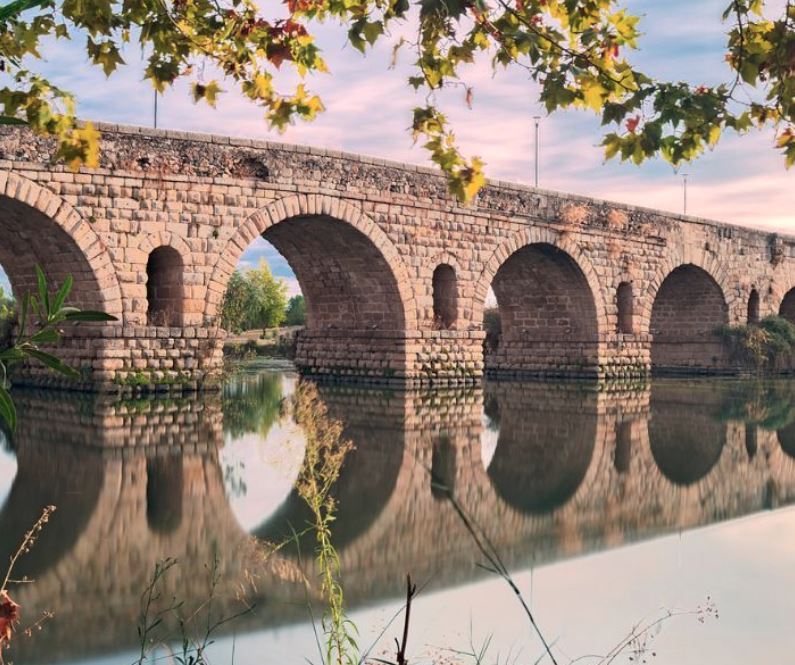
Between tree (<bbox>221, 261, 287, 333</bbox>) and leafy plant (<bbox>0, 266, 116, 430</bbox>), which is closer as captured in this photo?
leafy plant (<bbox>0, 266, 116, 430</bbox>)

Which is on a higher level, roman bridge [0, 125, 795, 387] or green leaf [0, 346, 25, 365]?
roman bridge [0, 125, 795, 387]

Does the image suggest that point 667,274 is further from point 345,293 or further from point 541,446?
point 541,446

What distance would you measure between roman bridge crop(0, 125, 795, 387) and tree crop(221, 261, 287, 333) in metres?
21.8

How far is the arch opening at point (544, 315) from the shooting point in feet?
75.4

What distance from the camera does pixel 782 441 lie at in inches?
498

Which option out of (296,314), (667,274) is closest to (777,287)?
(667,274)

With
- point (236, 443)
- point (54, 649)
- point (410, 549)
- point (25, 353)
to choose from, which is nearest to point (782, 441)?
point (236, 443)

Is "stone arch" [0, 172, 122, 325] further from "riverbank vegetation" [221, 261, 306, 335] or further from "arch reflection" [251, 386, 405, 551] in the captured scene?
"riverbank vegetation" [221, 261, 306, 335]

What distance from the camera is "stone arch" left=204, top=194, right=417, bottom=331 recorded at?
16.4m

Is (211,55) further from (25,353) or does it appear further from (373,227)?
(373,227)

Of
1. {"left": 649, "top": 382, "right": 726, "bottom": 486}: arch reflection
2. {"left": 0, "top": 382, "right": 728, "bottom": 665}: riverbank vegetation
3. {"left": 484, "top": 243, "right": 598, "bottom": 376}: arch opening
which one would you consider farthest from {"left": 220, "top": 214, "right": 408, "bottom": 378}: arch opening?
{"left": 0, "top": 382, "right": 728, "bottom": 665}: riverbank vegetation

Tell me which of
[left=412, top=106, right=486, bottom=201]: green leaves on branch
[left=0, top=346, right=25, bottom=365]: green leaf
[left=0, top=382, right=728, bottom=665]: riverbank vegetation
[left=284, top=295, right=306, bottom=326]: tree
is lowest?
[left=0, top=382, right=728, bottom=665]: riverbank vegetation

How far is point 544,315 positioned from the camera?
952 inches

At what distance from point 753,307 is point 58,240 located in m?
21.1
